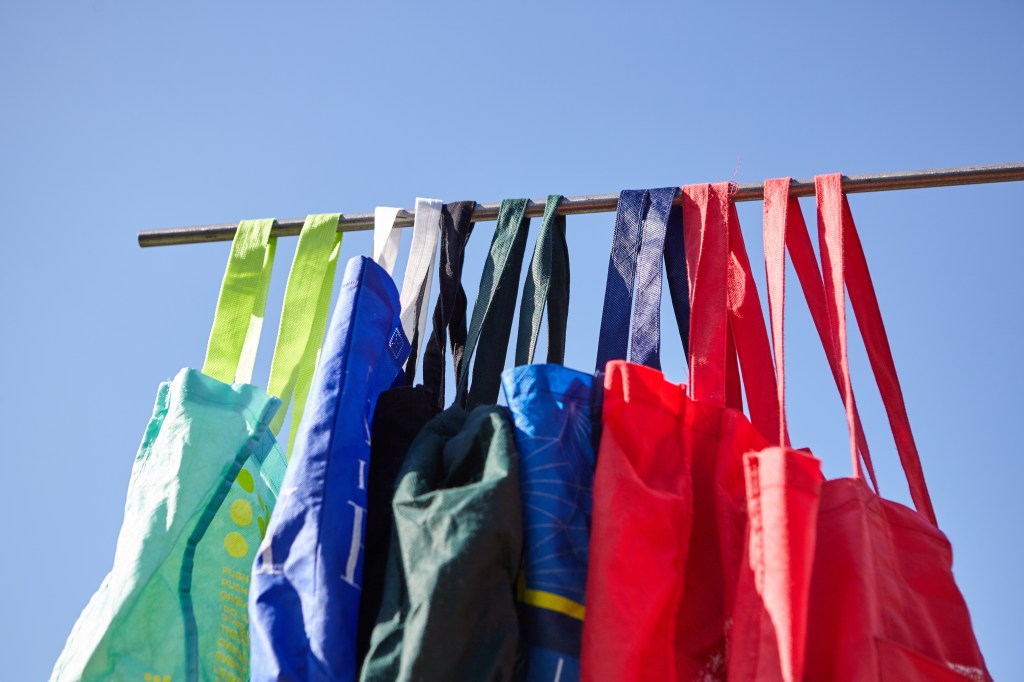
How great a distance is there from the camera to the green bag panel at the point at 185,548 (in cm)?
107

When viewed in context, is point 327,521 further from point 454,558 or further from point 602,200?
point 602,200

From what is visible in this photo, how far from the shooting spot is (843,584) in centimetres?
100

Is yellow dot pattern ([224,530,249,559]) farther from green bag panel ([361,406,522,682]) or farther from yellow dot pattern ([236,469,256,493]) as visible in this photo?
green bag panel ([361,406,522,682])

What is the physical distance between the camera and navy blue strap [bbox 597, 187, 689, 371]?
1.31 meters

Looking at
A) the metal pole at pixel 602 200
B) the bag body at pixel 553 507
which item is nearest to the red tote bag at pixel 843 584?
the bag body at pixel 553 507

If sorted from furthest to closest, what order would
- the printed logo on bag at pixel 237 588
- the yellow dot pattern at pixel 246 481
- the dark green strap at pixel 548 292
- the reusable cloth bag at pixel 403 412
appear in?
the dark green strap at pixel 548 292, the yellow dot pattern at pixel 246 481, the printed logo on bag at pixel 237 588, the reusable cloth bag at pixel 403 412

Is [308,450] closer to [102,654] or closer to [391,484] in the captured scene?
[391,484]

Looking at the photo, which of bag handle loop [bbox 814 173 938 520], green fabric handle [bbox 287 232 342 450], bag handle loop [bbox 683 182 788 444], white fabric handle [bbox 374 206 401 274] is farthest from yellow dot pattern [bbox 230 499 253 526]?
bag handle loop [bbox 814 173 938 520]

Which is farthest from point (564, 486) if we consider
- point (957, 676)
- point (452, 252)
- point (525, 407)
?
point (452, 252)

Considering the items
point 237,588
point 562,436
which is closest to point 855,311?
point 562,436

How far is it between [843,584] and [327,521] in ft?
1.66

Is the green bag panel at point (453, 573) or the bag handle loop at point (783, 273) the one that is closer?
the green bag panel at point (453, 573)

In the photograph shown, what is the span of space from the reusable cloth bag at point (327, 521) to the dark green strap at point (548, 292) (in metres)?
0.26

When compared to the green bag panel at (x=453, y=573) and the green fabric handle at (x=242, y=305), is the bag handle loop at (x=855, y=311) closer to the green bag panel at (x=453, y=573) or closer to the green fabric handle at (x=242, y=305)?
the green bag panel at (x=453, y=573)
